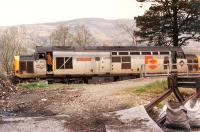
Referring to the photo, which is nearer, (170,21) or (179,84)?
(179,84)

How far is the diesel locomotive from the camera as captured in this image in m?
39.2

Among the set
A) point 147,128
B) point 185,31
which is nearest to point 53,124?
point 147,128

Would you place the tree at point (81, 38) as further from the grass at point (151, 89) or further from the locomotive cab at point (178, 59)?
the grass at point (151, 89)

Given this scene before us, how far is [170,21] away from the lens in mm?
50531

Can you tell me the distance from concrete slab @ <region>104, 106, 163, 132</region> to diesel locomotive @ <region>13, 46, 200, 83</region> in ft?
67.9

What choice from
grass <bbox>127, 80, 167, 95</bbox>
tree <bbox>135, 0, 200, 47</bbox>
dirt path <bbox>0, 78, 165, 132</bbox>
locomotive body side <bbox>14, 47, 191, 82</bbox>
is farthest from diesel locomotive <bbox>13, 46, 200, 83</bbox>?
dirt path <bbox>0, 78, 165, 132</bbox>

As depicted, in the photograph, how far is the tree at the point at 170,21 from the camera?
49312 mm

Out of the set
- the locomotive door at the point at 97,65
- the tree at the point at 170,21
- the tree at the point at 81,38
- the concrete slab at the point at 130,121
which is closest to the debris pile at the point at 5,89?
the concrete slab at the point at 130,121

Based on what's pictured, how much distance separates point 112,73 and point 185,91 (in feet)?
52.8

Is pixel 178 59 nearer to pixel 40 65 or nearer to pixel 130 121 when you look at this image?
pixel 40 65

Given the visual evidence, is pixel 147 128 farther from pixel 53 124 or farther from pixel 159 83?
pixel 159 83

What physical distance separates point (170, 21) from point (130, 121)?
35.3m

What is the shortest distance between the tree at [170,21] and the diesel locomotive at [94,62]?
8583 millimetres

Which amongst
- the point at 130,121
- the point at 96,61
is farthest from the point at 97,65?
the point at 130,121
